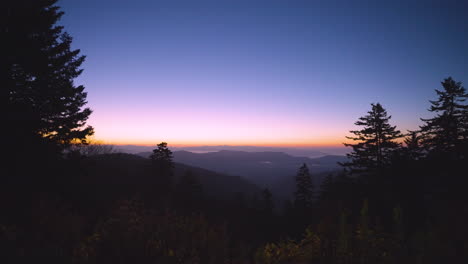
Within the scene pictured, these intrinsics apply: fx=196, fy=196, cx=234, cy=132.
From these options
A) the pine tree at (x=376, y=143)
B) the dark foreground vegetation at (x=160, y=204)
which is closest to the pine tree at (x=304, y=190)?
the dark foreground vegetation at (x=160, y=204)

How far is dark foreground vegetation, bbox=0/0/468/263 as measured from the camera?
3.52 metres

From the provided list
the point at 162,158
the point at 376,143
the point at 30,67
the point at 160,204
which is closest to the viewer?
the point at 160,204

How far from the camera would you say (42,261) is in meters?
3.28

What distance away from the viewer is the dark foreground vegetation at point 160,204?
11.5ft

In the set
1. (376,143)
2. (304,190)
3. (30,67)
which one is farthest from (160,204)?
(304,190)

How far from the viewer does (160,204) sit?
613cm

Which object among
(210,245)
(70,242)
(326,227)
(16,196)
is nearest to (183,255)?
(210,245)

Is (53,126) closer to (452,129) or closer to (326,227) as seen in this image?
(326,227)

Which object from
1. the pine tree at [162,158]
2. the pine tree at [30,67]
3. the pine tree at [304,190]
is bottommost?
the pine tree at [304,190]

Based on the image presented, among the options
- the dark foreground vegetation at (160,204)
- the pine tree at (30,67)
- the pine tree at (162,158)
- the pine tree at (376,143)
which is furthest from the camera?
the pine tree at (162,158)

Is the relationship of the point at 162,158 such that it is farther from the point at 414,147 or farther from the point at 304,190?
the point at 414,147

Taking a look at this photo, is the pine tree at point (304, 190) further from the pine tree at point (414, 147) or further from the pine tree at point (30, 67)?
the pine tree at point (30, 67)

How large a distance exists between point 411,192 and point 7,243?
61.4ft

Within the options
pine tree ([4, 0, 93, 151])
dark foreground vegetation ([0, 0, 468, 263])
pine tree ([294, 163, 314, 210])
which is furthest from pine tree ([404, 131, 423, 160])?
pine tree ([4, 0, 93, 151])
